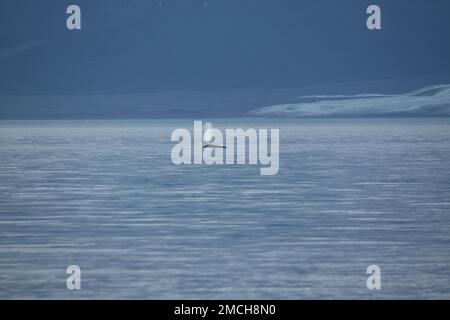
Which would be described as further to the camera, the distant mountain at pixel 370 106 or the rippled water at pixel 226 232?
the distant mountain at pixel 370 106

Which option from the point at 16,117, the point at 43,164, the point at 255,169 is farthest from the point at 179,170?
the point at 16,117

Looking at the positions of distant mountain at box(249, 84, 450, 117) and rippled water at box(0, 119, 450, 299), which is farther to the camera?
distant mountain at box(249, 84, 450, 117)

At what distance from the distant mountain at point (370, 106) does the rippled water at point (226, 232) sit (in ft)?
453

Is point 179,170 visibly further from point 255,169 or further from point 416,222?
point 416,222

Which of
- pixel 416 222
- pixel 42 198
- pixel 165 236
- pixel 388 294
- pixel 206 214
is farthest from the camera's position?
pixel 42 198

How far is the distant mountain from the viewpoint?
17612cm

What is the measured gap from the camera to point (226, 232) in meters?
23.1

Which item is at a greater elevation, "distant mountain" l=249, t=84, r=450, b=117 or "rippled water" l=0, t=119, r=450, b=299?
"distant mountain" l=249, t=84, r=450, b=117

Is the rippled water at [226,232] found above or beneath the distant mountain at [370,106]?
beneath

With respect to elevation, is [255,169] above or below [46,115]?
below

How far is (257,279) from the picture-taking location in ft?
60.2

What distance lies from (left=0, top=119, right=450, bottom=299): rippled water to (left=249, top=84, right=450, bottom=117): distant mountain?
138042 mm

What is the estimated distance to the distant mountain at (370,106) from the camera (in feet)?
578

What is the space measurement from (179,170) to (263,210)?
47.7 feet
